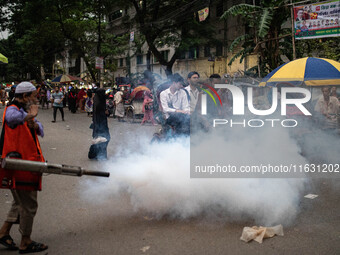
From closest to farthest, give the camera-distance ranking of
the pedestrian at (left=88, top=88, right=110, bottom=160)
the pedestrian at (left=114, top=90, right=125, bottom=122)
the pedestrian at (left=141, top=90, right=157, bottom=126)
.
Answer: the pedestrian at (left=88, top=88, right=110, bottom=160)
the pedestrian at (left=141, top=90, right=157, bottom=126)
the pedestrian at (left=114, top=90, right=125, bottom=122)

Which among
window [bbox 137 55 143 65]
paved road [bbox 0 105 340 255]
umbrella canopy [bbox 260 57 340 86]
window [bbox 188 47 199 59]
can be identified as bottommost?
paved road [bbox 0 105 340 255]

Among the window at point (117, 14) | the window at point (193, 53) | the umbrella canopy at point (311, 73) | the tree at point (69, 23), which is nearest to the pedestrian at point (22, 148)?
the umbrella canopy at point (311, 73)

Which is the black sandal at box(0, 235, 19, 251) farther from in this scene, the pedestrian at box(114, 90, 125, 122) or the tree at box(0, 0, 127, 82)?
the tree at box(0, 0, 127, 82)

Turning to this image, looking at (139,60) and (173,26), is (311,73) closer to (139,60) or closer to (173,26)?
(173,26)

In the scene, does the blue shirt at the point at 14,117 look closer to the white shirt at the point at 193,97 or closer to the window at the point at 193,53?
the white shirt at the point at 193,97

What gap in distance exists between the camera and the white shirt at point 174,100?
19.0 ft

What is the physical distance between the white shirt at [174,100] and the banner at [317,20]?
5985 mm

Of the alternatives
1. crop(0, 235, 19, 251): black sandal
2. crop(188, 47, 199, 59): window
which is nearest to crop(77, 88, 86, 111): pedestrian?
crop(188, 47, 199, 59): window

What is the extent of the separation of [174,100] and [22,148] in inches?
120

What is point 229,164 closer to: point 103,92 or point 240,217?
point 240,217

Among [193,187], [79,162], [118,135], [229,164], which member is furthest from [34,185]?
[118,135]

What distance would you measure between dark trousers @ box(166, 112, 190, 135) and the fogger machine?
2506 mm

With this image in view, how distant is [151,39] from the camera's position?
73.2ft

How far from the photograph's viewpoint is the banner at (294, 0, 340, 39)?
374 inches
